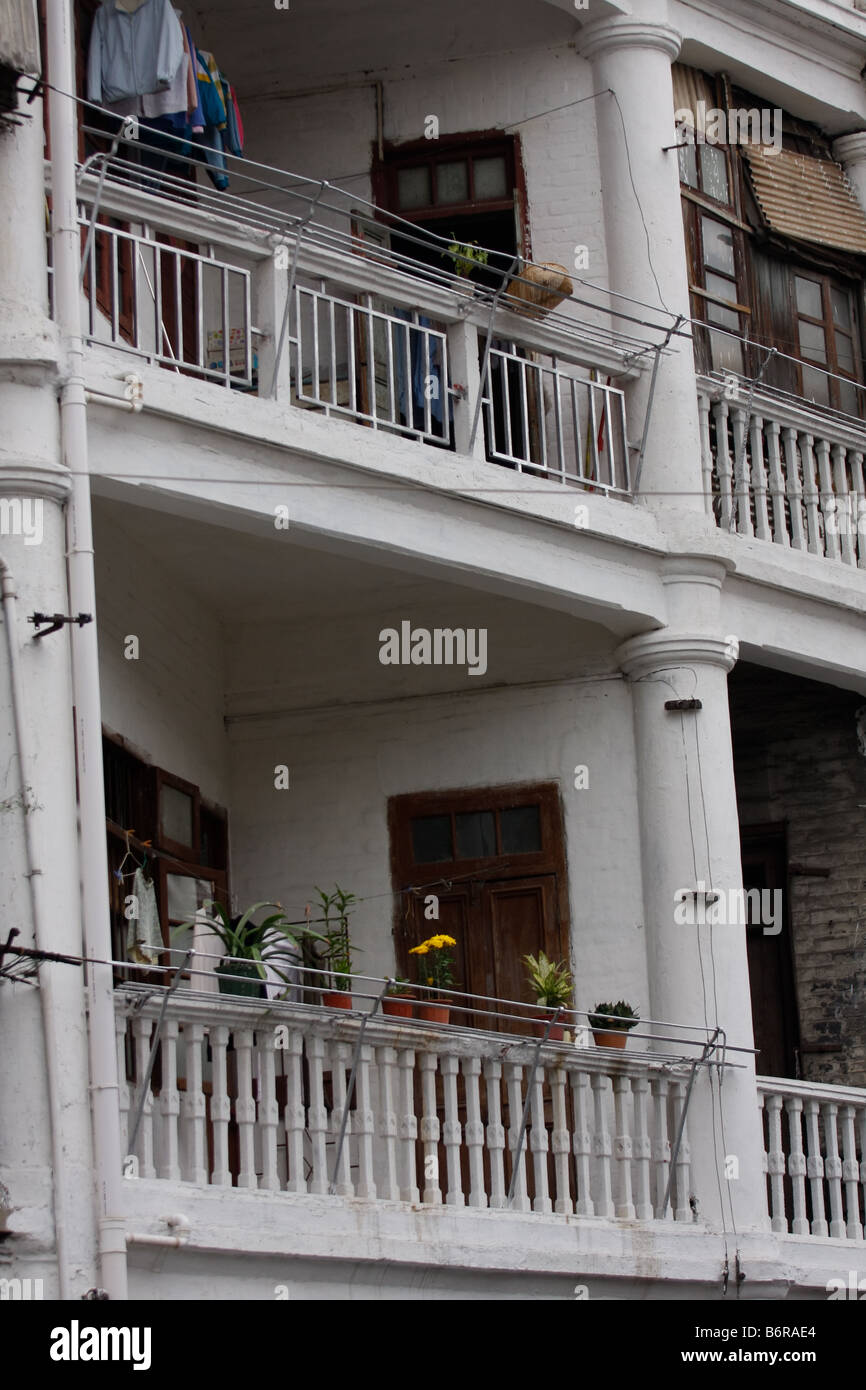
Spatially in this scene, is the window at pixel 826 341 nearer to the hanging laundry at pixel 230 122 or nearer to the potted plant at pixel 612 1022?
the hanging laundry at pixel 230 122

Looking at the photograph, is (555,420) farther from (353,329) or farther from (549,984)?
(549,984)

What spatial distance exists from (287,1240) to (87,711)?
239 centimetres

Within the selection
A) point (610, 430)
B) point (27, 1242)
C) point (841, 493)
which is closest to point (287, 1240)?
point (27, 1242)

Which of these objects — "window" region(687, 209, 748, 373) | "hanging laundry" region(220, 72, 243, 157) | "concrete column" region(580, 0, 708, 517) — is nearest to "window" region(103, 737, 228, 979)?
"concrete column" region(580, 0, 708, 517)

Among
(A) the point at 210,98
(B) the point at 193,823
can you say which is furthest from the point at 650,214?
(B) the point at 193,823

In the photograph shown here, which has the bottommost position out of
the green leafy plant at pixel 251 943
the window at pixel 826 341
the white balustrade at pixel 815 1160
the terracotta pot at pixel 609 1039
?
the white balustrade at pixel 815 1160

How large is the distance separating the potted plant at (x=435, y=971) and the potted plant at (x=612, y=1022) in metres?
0.76

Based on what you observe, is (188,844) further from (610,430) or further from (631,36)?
(631,36)

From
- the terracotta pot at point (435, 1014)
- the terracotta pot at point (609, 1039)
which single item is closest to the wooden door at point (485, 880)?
the terracotta pot at point (609, 1039)

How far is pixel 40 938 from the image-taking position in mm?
9492

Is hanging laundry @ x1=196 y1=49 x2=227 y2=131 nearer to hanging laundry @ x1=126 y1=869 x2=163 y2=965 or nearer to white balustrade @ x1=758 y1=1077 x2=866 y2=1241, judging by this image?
hanging laundry @ x1=126 y1=869 x2=163 y2=965

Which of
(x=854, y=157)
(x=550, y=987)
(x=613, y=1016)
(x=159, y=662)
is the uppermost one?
(x=854, y=157)

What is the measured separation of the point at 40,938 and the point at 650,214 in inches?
239

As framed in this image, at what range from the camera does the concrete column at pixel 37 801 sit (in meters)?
9.31
